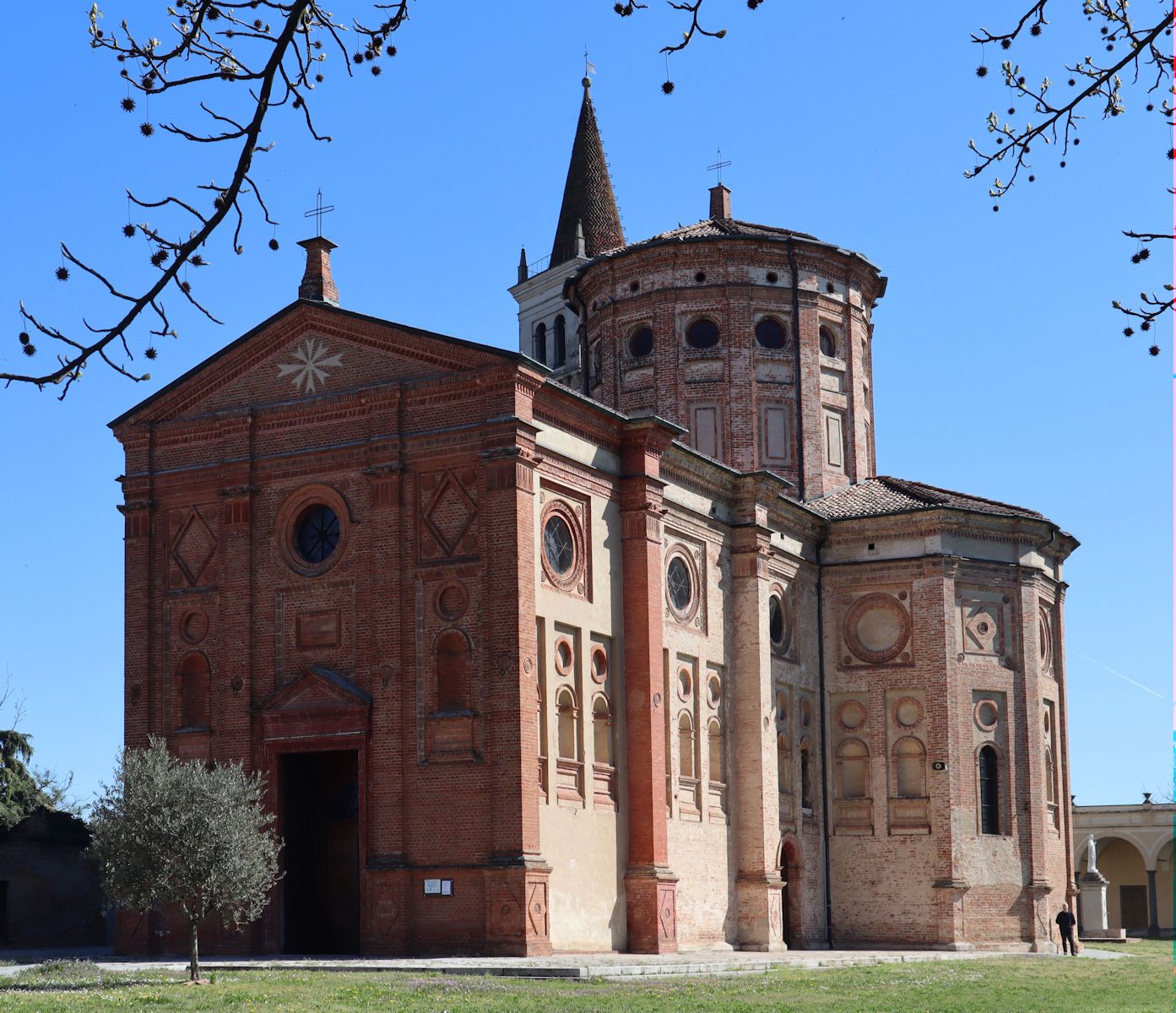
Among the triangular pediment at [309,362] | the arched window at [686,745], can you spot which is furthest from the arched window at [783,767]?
the triangular pediment at [309,362]

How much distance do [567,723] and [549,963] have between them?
5432 millimetres

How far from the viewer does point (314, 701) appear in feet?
94.6

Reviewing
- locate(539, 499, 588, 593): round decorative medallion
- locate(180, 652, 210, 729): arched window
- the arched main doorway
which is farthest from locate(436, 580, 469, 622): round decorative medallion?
the arched main doorway

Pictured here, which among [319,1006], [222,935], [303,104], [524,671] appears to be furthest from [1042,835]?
[303,104]

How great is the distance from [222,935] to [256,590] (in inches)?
233

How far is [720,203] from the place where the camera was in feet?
142

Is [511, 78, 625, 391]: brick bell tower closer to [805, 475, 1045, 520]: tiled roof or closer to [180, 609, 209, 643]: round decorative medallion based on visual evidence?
[805, 475, 1045, 520]: tiled roof

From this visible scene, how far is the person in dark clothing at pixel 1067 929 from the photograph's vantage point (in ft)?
116

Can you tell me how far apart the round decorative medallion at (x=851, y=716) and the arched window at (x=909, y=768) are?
976 mm

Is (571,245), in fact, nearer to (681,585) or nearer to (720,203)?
(720,203)

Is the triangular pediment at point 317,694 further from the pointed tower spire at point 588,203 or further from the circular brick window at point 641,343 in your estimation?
the pointed tower spire at point 588,203

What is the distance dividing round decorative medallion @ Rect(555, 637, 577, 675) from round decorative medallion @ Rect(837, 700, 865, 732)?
1044 centimetres

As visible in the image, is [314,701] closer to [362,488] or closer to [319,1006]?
[362,488]

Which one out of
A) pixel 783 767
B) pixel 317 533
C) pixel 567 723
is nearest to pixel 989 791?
pixel 783 767
